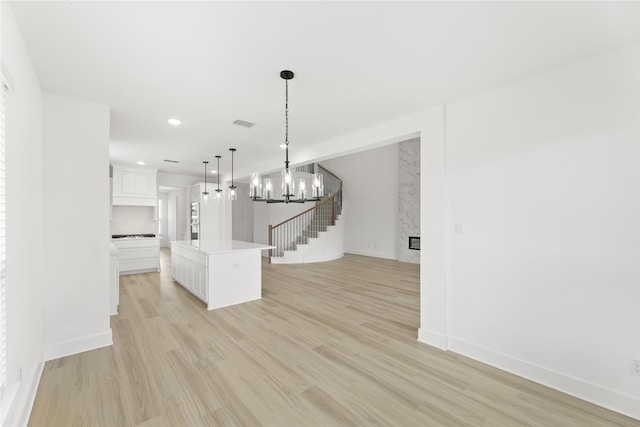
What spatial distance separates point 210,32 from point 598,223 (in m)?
3.15

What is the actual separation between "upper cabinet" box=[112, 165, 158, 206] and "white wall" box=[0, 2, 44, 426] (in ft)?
14.6

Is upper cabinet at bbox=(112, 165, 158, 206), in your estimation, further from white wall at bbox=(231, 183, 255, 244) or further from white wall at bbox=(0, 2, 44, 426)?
white wall at bbox=(0, 2, 44, 426)

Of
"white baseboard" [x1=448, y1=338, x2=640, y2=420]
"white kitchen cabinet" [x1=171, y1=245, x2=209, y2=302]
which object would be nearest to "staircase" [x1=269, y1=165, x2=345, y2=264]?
"white kitchen cabinet" [x1=171, y1=245, x2=209, y2=302]

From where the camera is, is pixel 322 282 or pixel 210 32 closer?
pixel 210 32

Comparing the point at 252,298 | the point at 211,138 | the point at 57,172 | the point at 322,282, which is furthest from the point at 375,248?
the point at 57,172

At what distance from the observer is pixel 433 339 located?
3.06 metres

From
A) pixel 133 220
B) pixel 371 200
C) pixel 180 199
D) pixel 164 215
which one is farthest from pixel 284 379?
pixel 164 215

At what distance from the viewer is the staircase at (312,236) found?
8.08 meters

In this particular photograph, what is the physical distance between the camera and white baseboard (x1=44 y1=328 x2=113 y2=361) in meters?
2.76

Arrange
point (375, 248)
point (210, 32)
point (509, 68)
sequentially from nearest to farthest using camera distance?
point (210, 32) → point (509, 68) → point (375, 248)

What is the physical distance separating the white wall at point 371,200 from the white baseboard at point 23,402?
25.4 feet

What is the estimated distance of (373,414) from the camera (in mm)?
1991

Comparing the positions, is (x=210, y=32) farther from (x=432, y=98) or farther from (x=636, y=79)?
(x=636, y=79)

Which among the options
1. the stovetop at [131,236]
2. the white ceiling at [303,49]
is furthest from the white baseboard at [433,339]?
the stovetop at [131,236]
